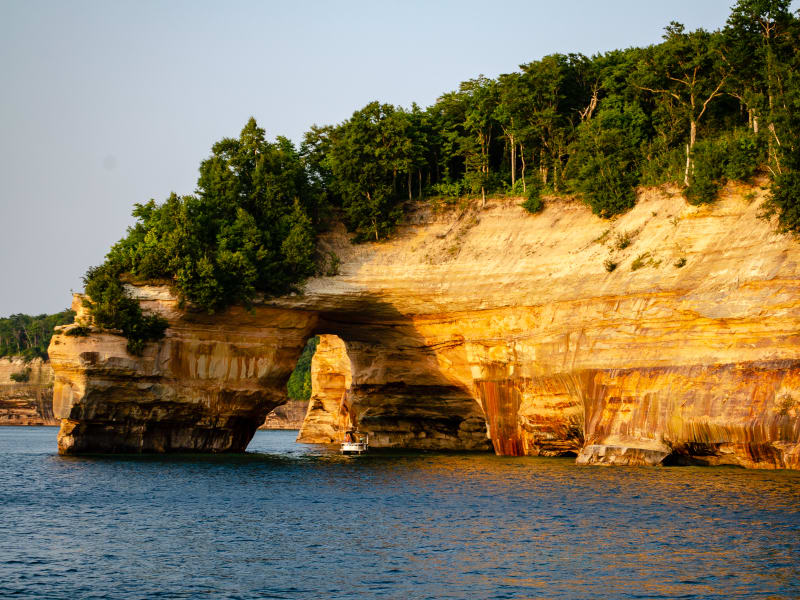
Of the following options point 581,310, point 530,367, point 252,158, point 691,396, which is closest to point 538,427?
point 530,367

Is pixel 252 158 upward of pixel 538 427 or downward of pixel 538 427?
upward

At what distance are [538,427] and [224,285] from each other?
22.1 meters

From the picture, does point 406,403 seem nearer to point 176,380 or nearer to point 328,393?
point 176,380

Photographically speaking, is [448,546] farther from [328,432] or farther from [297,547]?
[328,432]

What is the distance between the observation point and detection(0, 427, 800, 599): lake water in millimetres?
23234

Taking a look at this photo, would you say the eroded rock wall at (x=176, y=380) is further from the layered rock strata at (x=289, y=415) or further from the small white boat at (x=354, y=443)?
the layered rock strata at (x=289, y=415)

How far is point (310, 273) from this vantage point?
2379 inches

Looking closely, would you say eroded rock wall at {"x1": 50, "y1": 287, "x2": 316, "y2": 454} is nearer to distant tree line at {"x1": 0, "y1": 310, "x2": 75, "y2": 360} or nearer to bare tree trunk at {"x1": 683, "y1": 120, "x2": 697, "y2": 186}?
bare tree trunk at {"x1": 683, "y1": 120, "x2": 697, "y2": 186}

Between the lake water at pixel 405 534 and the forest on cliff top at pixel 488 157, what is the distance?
15.1 metres

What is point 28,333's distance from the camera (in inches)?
6619

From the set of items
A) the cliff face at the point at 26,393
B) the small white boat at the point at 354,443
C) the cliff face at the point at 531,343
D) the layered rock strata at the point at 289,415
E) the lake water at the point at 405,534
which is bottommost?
the layered rock strata at the point at 289,415

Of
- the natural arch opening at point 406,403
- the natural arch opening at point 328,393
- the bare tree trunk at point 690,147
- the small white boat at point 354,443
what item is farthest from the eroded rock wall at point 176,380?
the bare tree trunk at point 690,147

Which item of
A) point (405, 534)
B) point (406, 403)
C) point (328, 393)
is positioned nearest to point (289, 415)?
point (328, 393)

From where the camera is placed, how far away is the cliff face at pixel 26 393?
157750mm
